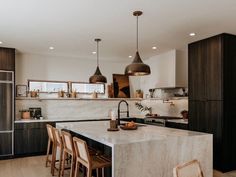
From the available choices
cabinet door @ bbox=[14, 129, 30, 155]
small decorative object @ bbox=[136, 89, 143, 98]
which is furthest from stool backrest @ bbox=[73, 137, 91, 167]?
small decorative object @ bbox=[136, 89, 143, 98]

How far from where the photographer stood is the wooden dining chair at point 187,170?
5.70 feet

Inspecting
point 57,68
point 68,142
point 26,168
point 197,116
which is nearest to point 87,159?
point 68,142

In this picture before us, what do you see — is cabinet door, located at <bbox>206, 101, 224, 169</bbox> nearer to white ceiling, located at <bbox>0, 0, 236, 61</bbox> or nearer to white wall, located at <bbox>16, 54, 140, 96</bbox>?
white ceiling, located at <bbox>0, 0, 236, 61</bbox>

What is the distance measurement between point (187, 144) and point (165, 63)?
370cm

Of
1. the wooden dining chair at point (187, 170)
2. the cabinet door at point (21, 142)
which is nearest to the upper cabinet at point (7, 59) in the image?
the cabinet door at point (21, 142)

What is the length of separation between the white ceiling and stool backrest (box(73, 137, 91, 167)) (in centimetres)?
185

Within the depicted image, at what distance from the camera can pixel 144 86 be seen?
7664mm

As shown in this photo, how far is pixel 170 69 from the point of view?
6.14 metres

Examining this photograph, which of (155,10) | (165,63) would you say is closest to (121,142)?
(155,10)

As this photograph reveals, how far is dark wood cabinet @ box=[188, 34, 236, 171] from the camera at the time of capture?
4.42m

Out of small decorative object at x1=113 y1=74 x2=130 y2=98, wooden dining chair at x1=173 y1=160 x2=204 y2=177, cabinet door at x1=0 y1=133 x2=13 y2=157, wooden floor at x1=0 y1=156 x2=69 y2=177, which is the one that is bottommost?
wooden floor at x1=0 y1=156 x2=69 y2=177

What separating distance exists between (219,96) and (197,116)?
0.70 metres

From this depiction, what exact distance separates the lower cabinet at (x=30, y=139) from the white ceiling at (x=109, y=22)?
1.99m

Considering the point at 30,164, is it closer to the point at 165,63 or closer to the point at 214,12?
the point at 165,63
